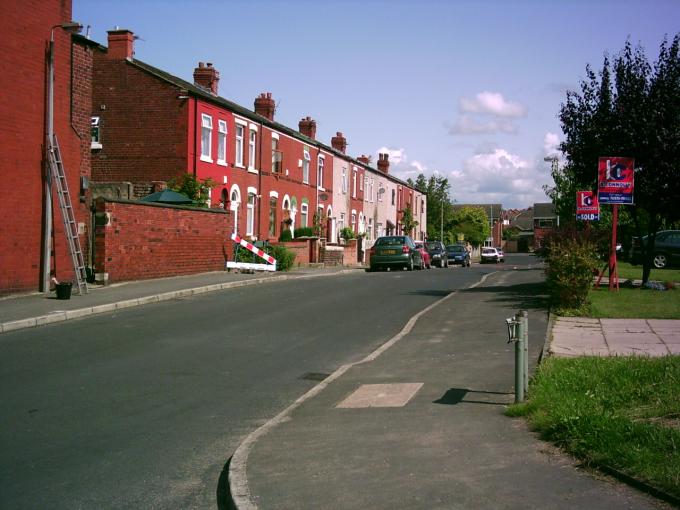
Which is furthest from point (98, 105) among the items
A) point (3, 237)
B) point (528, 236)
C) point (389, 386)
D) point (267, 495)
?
point (528, 236)

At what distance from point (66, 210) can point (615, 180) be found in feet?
43.9

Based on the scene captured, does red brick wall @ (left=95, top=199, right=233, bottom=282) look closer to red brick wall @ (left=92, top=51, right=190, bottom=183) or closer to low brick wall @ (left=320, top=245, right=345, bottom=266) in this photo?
red brick wall @ (left=92, top=51, right=190, bottom=183)

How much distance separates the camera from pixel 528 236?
459 feet

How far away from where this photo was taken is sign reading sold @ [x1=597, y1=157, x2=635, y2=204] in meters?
17.2

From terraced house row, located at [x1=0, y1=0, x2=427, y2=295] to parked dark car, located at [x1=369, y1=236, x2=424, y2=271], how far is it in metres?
5.45

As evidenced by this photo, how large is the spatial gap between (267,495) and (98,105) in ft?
95.4

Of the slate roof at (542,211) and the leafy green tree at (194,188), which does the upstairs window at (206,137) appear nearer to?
the leafy green tree at (194,188)

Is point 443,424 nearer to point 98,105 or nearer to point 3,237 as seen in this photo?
point 3,237

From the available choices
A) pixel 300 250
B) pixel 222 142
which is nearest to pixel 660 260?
pixel 300 250

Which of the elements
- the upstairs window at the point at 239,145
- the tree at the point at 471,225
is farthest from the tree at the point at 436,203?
the upstairs window at the point at 239,145

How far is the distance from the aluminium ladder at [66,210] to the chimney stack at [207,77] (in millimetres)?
18884

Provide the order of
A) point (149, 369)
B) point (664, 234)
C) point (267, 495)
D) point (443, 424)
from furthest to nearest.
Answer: point (664, 234)
point (149, 369)
point (443, 424)
point (267, 495)

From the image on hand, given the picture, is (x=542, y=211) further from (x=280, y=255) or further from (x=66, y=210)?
(x=66, y=210)

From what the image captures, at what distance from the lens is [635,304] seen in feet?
51.0
